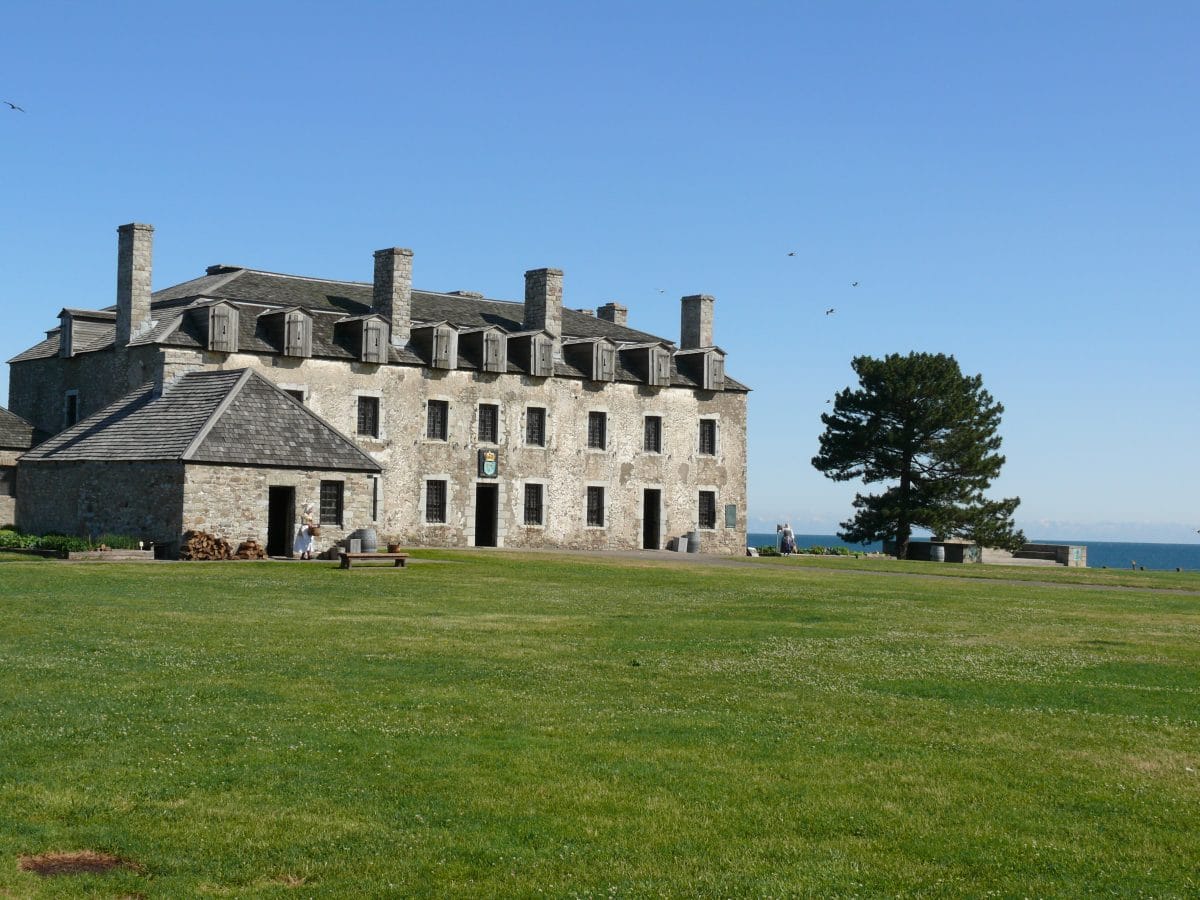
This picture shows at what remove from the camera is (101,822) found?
968 centimetres

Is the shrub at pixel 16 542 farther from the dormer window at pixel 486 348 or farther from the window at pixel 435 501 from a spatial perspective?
the dormer window at pixel 486 348

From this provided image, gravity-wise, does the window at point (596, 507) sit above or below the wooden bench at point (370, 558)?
above

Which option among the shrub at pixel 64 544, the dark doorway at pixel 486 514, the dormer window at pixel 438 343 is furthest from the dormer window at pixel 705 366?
the shrub at pixel 64 544

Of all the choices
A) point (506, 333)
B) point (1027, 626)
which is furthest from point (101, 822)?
point (506, 333)

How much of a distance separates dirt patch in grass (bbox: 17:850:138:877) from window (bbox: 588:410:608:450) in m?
49.5

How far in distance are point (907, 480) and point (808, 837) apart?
198 ft

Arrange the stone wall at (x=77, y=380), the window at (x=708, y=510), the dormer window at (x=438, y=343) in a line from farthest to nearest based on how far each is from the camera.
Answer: the window at (x=708, y=510) → the dormer window at (x=438, y=343) → the stone wall at (x=77, y=380)

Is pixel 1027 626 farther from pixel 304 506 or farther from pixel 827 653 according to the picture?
pixel 304 506

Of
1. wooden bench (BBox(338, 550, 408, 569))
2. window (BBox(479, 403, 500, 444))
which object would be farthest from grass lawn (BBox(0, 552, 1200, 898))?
window (BBox(479, 403, 500, 444))

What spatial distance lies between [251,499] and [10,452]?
56.8 ft

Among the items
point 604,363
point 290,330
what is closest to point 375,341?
point 290,330

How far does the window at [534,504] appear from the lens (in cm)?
5672

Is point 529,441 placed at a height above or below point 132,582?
above

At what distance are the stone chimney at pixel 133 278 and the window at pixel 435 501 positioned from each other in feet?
38.9
